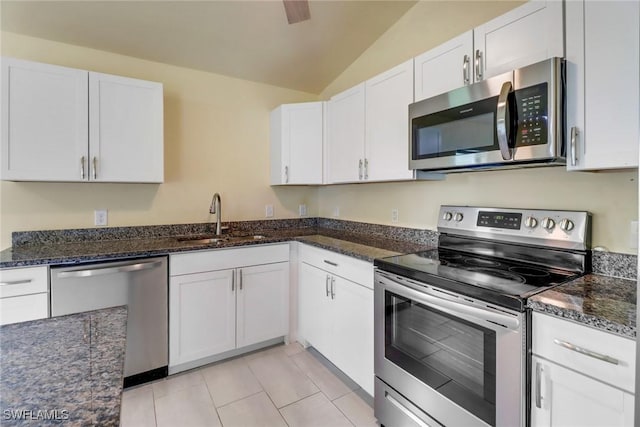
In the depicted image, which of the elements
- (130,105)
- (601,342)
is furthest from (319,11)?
(601,342)

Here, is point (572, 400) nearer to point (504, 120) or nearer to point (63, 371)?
point (504, 120)

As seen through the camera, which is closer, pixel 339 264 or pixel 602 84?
pixel 602 84

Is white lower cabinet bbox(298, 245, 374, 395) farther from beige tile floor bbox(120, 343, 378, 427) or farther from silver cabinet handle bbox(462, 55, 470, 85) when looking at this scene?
silver cabinet handle bbox(462, 55, 470, 85)

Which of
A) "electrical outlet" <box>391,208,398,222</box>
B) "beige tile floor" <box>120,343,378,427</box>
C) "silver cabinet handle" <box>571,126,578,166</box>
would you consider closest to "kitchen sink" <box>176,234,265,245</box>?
"beige tile floor" <box>120,343,378,427</box>

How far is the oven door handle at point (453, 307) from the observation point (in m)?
1.18

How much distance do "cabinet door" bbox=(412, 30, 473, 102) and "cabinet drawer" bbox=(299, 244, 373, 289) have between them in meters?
1.10

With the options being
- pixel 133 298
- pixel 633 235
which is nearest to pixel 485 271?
pixel 633 235

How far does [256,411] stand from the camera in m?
1.89

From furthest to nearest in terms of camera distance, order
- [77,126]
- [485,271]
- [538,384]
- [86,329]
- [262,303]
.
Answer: [262,303] < [77,126] < [485,271] < [538,384] < [86,329]

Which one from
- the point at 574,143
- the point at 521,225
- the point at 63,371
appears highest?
the point at 574,143

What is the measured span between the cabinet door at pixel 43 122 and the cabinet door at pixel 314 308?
5.71ft

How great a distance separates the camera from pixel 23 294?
1753mm

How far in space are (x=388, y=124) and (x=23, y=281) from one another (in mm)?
2379

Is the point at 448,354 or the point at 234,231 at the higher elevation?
the point at 234,231
